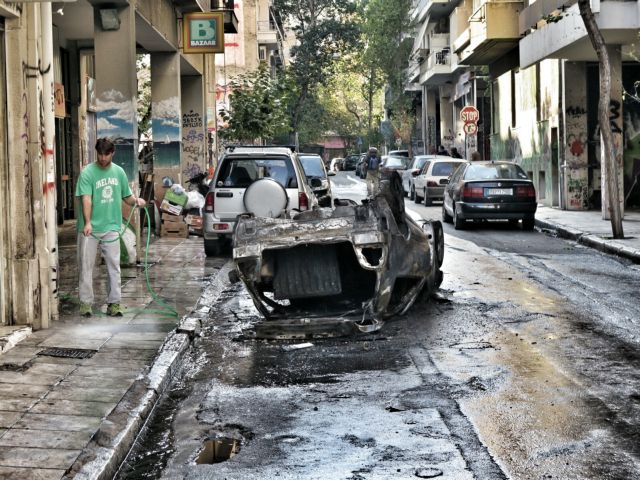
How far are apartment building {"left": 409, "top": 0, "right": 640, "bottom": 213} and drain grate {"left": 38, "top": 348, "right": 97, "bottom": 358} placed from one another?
14.5 m

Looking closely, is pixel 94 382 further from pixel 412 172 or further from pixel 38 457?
pixel 412 172

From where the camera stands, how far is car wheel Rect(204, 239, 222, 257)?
1750 centimetres

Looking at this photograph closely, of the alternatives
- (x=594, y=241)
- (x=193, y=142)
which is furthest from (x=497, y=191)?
(x=193, y=142)

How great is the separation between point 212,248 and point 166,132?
6.16 m

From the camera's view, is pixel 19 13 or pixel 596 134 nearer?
pixel 19 13

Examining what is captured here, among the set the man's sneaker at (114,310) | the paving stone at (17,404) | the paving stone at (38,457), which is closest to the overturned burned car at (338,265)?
the man's sneaker at (114,310)

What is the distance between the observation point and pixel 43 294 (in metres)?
10.2

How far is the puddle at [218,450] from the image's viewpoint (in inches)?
238

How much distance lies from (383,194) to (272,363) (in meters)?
2.63

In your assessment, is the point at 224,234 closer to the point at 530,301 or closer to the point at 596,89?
the point at 530,301

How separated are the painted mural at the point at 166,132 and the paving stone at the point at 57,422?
54.2 feet

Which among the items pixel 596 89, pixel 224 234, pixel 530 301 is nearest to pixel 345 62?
pixel 596 89

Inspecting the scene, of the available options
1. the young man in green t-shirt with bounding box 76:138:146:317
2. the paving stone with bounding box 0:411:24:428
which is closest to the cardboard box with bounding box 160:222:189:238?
the young man in green t-shirt with bounding box 76:138:146:317

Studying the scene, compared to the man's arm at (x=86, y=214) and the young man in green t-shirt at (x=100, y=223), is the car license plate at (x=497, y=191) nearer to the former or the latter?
the young man in green t-shirt at (x=100, y=223)
